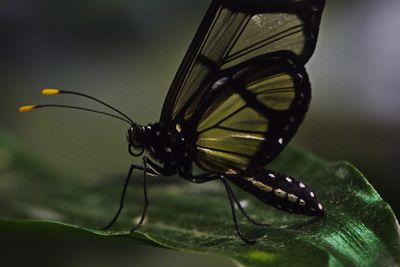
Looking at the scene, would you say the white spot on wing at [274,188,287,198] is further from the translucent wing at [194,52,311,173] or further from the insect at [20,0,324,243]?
the translucent wing at [194,52,311,173]

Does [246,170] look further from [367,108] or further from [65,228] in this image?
[367,108]

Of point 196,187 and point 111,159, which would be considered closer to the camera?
point 196,187

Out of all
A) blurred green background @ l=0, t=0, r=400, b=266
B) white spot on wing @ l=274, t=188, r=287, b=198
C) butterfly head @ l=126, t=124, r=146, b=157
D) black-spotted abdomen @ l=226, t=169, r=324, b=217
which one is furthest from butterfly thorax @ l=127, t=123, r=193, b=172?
blurred green background @ l=0, t=0, r=400, b=266

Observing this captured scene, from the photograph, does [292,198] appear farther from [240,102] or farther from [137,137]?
[137,137]

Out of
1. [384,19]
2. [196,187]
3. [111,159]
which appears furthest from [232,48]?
[384,19]

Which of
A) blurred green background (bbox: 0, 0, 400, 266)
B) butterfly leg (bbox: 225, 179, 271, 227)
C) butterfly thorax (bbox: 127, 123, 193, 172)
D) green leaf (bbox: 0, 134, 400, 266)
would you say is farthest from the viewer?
blurred green background (bbox: 0, 0, 400, 266)
